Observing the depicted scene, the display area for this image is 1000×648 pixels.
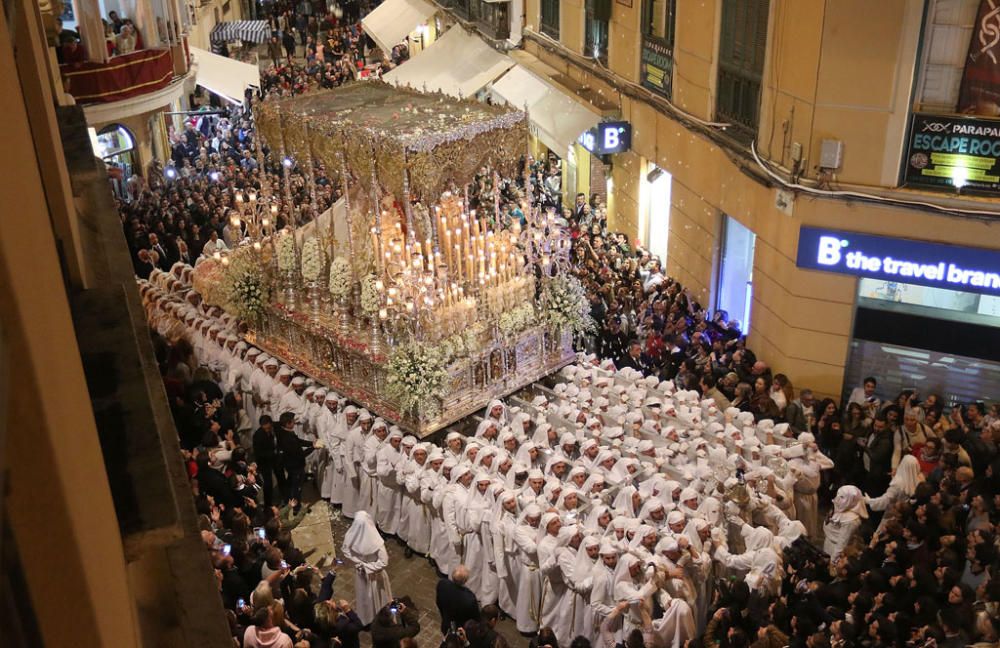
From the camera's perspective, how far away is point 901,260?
13.6m

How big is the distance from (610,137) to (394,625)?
1330 centimetres

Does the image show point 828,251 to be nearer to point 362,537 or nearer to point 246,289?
point 362,537

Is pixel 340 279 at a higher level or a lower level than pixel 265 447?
higher

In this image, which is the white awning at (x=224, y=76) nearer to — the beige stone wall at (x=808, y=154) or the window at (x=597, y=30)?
the window at (x=597, y=30)

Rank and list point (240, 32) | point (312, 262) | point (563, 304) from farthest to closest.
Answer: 1. point (240, 32)
2. point (312, 262)
3. point (563, 304)

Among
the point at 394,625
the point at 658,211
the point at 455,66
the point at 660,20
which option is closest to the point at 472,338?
the point at 394,625

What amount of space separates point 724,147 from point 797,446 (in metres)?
6.01

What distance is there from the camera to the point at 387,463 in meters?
12.7

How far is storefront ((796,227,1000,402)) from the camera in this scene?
13.3 m

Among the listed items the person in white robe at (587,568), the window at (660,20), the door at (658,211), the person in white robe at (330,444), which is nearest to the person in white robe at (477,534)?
the person in white robe at (587,568)

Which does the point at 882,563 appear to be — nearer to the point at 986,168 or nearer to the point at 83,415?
the point at 986,168

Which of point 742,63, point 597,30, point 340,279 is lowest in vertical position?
point 340,279

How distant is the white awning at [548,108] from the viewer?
67.5 ft

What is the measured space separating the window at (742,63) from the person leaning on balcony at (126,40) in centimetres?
1366
